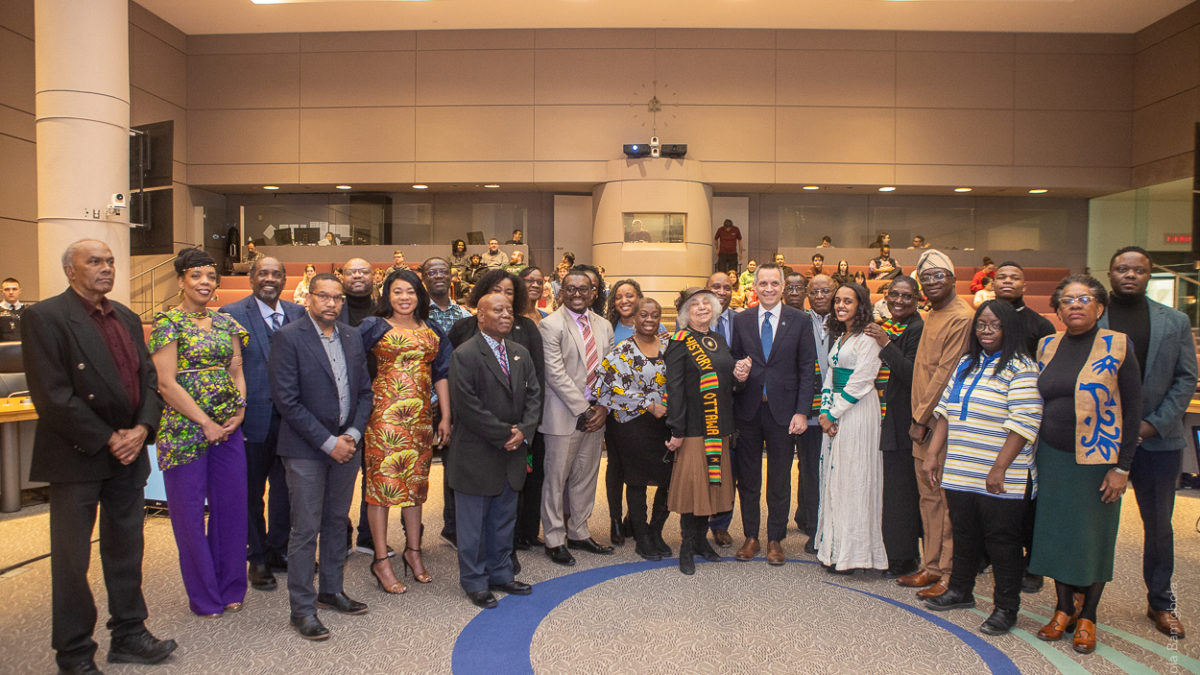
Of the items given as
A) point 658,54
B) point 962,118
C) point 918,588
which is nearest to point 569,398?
point 918,588

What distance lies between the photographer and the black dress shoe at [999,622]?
149 inches

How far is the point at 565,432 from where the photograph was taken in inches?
192

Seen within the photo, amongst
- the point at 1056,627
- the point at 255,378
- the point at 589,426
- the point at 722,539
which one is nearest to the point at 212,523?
the point at 255,378

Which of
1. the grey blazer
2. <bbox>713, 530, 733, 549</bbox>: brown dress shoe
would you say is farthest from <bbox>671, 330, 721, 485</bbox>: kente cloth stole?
the grey blazer

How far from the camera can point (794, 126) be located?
17.0m

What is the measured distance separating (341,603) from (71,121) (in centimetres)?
652

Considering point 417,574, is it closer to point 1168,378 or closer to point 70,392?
point 70,392

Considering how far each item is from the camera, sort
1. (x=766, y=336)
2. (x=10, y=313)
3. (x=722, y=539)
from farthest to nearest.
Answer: (x=10, y=313) → (x=722, y=539) → (x=766, y=336)

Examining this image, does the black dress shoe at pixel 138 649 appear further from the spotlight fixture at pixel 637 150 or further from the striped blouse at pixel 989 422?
the spotlight fixture at pixel 637 150

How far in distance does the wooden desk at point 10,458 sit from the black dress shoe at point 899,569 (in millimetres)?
6295

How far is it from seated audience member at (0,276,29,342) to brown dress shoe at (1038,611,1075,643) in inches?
469

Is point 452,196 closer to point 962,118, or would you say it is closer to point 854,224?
point 854,224

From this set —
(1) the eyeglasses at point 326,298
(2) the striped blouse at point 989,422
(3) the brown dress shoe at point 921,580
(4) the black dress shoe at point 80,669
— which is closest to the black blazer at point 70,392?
(4) the black dress shoe at point 80,669

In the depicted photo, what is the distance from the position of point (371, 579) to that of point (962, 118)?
16636 millimetres
